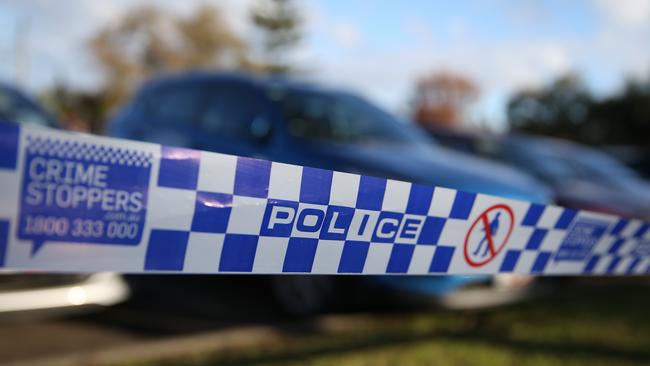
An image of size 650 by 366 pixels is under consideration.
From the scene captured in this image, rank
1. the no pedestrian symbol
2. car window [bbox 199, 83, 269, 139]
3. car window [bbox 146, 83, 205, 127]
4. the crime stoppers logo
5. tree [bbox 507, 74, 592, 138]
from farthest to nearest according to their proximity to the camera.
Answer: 1. tree [bbox 507, 74, 592, 138]
2. car window [bbox 146, 83, 205, 127]
3. car window [bbox 199, 83, 269, 139]
4. the no pedestrian symbol
5. the crime stoppers logo

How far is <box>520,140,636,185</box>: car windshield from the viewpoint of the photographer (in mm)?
6426

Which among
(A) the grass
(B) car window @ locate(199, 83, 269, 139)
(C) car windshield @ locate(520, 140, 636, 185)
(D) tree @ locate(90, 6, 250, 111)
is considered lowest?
(D) tree @ locate(90, 6, 250, 111)

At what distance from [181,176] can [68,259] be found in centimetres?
26

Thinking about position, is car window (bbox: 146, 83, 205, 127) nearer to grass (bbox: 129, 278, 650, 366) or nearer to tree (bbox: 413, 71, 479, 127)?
grass (bbox: 129, 278, 650, 366)

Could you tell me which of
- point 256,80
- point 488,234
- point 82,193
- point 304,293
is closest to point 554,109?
point 256,80

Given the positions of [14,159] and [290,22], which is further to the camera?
[290,22]

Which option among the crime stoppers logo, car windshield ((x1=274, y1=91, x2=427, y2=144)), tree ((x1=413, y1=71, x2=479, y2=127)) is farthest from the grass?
tree ((x1=413, y1=71, x2=479, y2=127))

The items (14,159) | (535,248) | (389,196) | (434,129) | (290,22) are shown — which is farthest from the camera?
(290,22)

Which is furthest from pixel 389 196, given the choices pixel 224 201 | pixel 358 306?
pixel 358 306

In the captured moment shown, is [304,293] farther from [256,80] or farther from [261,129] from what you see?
[256,80]

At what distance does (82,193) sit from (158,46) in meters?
35.7

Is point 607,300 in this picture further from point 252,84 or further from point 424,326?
point 252,84

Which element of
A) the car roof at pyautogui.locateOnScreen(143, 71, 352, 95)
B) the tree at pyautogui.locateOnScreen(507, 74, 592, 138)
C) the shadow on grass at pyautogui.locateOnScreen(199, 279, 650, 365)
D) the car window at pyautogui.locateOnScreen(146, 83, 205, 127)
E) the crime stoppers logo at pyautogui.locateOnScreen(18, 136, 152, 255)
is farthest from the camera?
the tree at pyautogui.locateOnScreen(507, 74, 592, 138)

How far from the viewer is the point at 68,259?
3.63 ft
